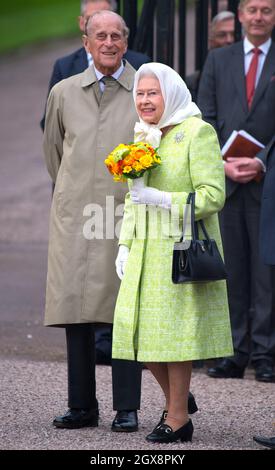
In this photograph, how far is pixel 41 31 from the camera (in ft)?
90.6

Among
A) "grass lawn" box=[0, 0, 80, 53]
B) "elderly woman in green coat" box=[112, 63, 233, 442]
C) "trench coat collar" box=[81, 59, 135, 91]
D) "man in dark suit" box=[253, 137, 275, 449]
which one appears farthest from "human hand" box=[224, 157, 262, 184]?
"grass lawn" box=[0, 0, 80, 53]

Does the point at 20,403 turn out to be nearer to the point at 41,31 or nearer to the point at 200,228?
the point at 200,228

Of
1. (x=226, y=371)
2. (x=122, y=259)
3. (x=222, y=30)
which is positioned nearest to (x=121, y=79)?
(x=122, y=259)

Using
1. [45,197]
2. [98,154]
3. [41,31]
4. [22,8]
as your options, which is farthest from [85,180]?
[22,8]

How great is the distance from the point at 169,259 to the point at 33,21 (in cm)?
2302

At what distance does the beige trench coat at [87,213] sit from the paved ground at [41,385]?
22.4 inches

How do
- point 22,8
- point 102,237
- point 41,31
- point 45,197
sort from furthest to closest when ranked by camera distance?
1. point 22,8
2. point 41,31
3. point 45,197
4. point 102,237

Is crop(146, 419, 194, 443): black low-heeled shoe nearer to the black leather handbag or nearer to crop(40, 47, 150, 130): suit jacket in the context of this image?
the black leather handbag

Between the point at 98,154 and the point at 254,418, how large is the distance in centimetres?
154

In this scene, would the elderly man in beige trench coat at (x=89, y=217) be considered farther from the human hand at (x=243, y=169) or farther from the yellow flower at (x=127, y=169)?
the human hand at (x=243, y=169)

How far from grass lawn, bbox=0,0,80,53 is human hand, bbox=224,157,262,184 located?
19.4m

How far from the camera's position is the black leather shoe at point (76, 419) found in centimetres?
611

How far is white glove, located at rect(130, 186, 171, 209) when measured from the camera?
18.2 feet

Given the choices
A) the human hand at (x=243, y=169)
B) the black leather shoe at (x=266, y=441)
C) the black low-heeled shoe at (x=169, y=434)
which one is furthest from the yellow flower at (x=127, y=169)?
the human hand at (x=243, y=169)
